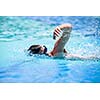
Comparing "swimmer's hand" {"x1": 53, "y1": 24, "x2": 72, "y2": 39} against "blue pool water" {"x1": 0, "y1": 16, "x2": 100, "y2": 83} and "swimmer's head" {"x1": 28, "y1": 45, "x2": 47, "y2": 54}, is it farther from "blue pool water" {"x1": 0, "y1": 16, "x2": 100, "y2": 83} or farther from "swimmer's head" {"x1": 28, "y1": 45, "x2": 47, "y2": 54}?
"swimmer's head" {"x1": 28, "y1": 45, "x2": 47, "y2": 54}

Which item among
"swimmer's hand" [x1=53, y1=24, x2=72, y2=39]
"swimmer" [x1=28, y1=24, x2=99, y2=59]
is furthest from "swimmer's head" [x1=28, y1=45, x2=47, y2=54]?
"swimmer's hand" [x1=53, y1=24, x2=72, y2=39]

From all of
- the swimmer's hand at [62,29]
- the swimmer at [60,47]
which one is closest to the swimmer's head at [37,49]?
the swimmer at [60,47]

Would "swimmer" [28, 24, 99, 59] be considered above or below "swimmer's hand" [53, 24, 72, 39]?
below

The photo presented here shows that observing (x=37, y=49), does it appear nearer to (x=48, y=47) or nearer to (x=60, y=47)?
(x=48, y=47)

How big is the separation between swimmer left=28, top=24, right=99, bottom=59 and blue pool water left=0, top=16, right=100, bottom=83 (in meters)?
0.03

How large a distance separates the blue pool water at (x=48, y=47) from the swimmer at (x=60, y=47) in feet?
0.11

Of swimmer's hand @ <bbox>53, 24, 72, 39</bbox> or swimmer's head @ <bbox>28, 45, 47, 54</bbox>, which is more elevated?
swimmer's hand @ <bbox>53, 24, 72, 39</bbox>

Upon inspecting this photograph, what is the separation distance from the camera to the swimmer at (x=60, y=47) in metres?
2.07

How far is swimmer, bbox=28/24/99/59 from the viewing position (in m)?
2.07

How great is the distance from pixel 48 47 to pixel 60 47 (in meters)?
0.10

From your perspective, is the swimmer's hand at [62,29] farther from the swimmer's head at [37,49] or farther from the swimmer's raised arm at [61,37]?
the swimmer's head at [37,49]

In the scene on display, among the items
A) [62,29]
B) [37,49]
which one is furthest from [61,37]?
[37,49]
